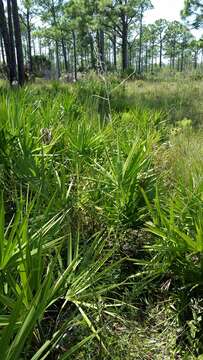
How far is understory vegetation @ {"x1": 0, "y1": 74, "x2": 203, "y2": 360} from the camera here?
151 cm

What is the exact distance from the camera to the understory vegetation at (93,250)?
1.51 metres

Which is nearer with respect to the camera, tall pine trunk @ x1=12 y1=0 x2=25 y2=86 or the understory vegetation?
the understory vegetation

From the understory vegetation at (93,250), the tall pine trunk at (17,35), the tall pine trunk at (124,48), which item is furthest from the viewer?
the tall pine trunk at (124,48)

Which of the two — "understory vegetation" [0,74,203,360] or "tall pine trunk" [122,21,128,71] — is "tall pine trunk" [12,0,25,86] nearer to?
"understory vegetation" [0,74,203,360]

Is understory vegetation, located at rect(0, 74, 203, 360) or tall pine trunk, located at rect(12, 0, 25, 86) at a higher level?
tall pine trunk, located at rect(12, 0, 25, 86)

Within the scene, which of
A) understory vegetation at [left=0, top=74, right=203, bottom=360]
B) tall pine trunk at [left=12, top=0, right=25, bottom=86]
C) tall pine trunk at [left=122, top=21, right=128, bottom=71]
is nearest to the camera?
understory vegetation at [left=0, top=74, right=203, bottom=360]

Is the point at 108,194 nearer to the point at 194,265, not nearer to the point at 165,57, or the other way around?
the point at 194,265

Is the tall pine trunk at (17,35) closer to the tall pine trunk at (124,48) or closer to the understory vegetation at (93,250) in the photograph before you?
the understory vegetation at (93,250)

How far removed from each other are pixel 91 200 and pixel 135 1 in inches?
1303

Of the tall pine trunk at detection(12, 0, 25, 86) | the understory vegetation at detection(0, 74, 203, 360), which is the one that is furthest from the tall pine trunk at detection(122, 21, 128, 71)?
the understory vegetation at detection(0, 74, 203, 360)

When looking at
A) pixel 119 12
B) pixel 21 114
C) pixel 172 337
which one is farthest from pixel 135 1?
pixel 172 337

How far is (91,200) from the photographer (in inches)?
112

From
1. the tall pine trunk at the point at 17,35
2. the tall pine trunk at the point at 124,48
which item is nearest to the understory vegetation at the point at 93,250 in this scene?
the tall pine trunk at the point at 17,35

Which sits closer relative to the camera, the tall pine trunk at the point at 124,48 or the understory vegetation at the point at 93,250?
the understory vegetation at the point at 93,250
